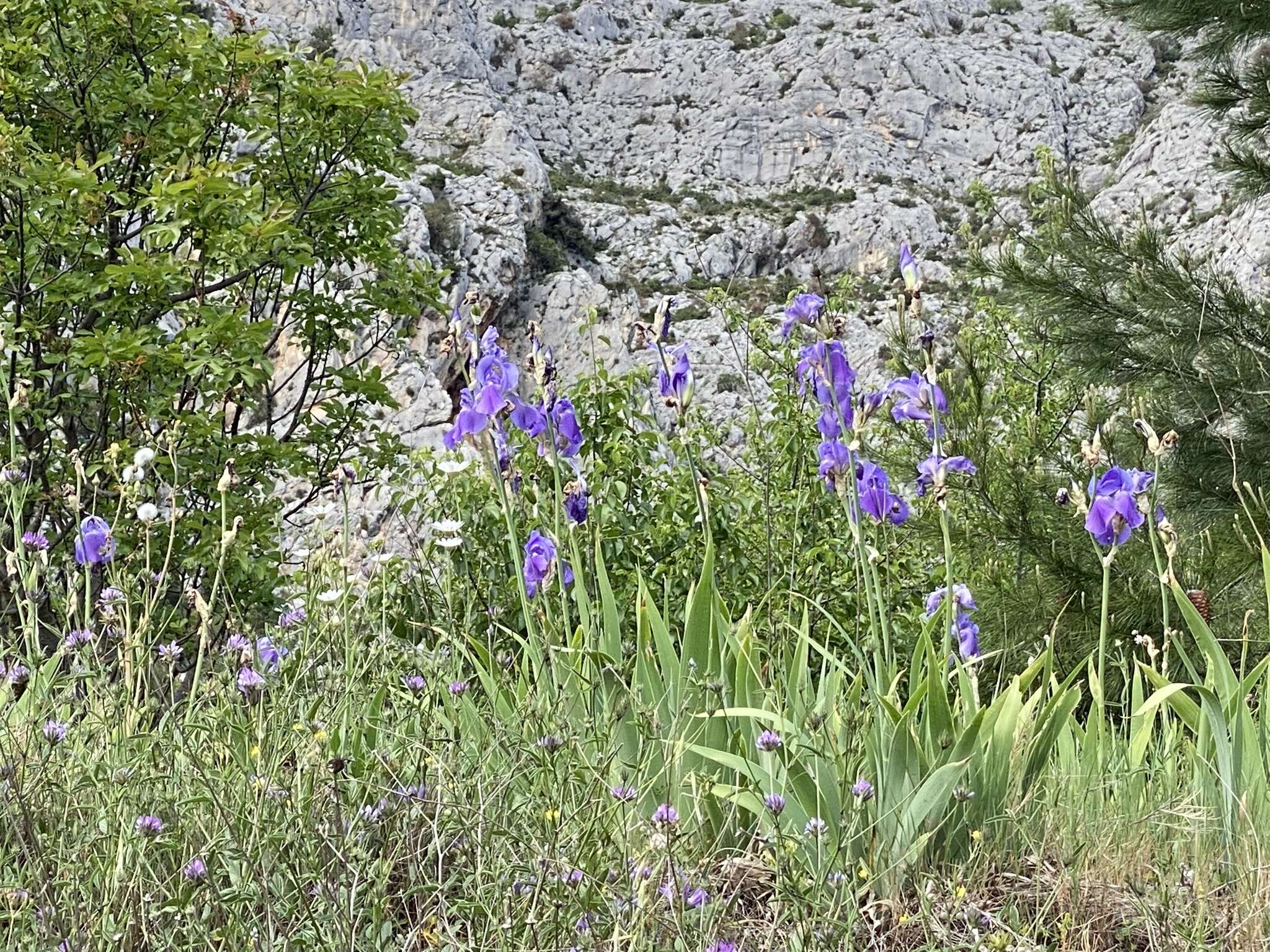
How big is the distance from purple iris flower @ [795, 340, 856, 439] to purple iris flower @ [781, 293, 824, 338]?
48mm

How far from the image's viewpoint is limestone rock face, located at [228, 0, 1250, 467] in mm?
30375

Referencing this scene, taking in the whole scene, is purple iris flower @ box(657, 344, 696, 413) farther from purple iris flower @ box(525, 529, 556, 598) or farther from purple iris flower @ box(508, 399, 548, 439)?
purple iris flower @ box(525, 529, 556, 598)

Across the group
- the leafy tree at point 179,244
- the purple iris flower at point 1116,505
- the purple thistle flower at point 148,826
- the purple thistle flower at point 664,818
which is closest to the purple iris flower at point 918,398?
the purple iris flower at point 1116,505

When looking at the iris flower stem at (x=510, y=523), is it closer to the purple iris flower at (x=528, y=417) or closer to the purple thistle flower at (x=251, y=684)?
the purple iris flower at (x=528, y=417)

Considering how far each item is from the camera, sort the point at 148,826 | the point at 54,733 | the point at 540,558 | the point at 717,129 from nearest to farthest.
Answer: the point at 148,826 < the point at 54,733 < the point at 540,558 < the point at 717,129

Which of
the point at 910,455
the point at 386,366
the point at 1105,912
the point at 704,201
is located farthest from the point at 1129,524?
the point at 704,201

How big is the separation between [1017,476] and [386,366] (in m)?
14.9

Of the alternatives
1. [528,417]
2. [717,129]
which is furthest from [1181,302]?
[717,129]

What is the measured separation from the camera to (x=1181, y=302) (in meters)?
4.04

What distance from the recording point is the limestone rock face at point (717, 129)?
1196 inches

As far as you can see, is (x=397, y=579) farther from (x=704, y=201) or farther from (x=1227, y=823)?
(x=704, y=201)

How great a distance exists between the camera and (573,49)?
41.8 metres

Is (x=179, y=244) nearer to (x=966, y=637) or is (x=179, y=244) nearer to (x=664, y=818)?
(x=966, y=637)

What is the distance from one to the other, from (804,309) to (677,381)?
0.30 m
